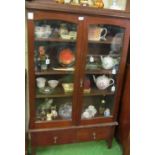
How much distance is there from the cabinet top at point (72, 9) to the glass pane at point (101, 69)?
0.47 feet

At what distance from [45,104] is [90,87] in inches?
19.7

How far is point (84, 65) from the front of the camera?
1.70 metres

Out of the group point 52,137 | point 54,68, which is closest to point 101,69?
point 54,68

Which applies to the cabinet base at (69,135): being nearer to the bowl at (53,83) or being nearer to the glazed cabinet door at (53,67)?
the glazed cabinet door at (53,67)

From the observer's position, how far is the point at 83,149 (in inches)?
80.4

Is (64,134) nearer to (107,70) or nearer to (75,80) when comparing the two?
(75,80)

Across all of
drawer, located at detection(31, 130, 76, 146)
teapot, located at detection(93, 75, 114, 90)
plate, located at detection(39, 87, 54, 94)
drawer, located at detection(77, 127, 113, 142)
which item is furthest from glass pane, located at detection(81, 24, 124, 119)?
plate, located at detection(39, 87, 54, 94)

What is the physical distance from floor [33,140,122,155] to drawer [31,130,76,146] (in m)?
0.18

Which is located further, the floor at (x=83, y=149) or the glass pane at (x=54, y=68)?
the floor at (x=83, y=149)

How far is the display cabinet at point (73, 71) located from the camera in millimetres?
1569

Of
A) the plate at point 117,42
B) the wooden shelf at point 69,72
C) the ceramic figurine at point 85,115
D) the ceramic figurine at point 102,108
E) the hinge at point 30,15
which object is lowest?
the ceramic figurine at point 85,115

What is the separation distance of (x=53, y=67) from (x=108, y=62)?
1.83ft

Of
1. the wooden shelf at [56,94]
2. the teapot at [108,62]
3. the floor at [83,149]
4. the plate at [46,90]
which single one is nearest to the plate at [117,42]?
the teapot at [108,62]
